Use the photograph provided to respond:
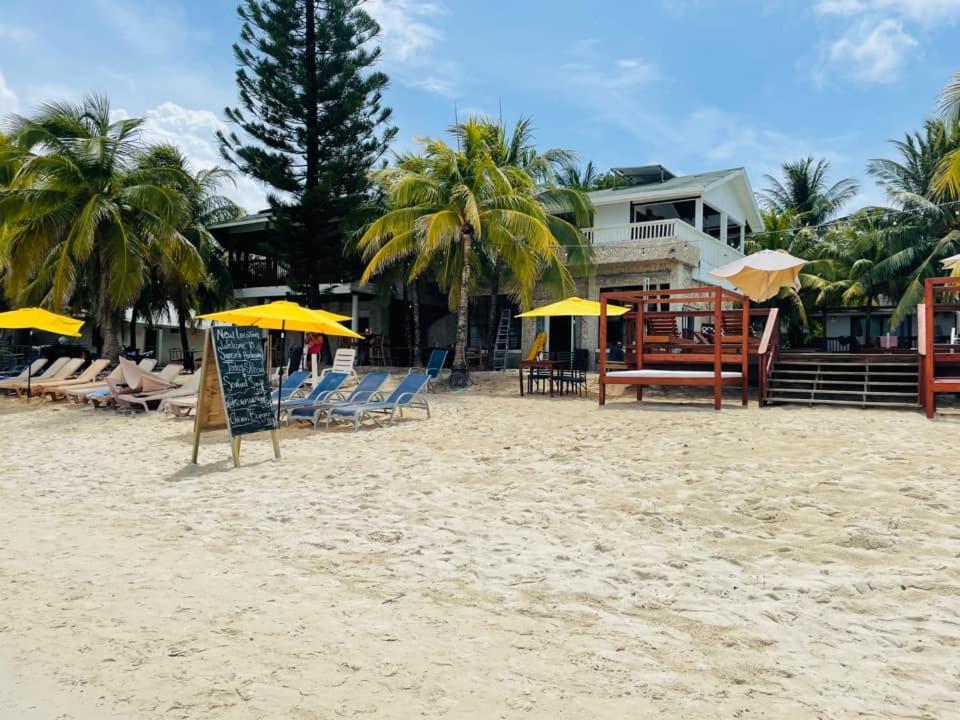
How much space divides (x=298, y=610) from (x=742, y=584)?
2299 mm

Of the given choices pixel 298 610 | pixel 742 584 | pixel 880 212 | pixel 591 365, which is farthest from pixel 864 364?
pixel 880 212

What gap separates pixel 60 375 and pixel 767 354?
47.2 feet

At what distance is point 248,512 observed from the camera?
534 centimetres

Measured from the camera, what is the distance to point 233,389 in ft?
23.1

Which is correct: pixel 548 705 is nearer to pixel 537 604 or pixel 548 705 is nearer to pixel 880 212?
pixel 537 604

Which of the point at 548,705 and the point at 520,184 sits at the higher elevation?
the point at 520,184

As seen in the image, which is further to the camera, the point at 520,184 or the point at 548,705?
the point at 520,184

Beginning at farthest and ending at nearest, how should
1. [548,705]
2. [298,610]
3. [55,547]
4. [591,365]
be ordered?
[591,365] < [55,547] < [298,610] < [548,705]

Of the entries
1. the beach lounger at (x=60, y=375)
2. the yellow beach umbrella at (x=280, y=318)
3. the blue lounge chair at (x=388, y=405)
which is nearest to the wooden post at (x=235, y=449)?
the yellow beach umbrella at (x=280, y=318)

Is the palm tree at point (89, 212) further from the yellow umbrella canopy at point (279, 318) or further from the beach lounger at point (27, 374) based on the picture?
the yellow umbrella canopy at point (279, 318)

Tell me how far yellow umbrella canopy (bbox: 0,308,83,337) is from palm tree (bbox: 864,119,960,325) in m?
21.8

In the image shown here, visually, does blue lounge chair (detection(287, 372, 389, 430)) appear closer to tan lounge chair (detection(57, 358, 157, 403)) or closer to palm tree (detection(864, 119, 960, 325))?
tan lounge chair (detection(57, 358, 157, 403))

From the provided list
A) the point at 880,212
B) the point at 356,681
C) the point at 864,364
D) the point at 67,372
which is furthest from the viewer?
the point at 880,212

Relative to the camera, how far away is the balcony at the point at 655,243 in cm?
1744
